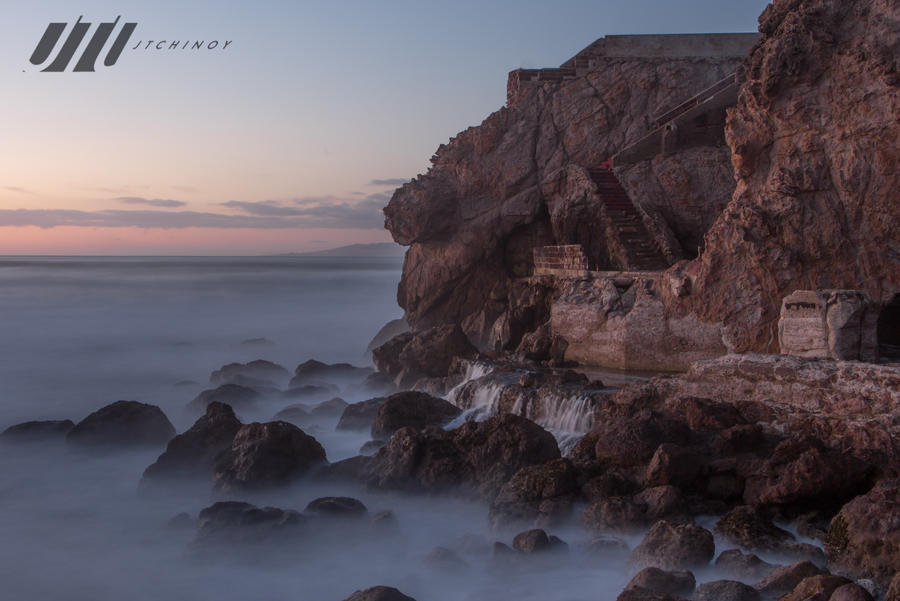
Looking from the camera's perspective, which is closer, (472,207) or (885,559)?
(885,559)

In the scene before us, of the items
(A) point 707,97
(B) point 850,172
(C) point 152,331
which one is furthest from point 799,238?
(C) point 152,331

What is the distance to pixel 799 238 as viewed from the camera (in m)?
11.9

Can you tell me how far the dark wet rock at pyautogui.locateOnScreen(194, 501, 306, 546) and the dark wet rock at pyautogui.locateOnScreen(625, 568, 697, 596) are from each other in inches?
161

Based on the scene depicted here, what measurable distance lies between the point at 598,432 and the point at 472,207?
1087 centimetres

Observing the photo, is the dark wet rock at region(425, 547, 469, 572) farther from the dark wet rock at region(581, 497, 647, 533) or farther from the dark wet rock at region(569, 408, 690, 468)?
the dark wet rock at region(569, 408, 690, 468)

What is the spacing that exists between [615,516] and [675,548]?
3.17 feet

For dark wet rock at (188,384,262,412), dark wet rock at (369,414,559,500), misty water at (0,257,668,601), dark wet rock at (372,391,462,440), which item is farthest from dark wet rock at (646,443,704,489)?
dark wet rock at (188,384,262,412)

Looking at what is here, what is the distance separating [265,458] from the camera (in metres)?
10.2

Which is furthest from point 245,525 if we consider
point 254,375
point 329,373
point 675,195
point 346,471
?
point 675,195

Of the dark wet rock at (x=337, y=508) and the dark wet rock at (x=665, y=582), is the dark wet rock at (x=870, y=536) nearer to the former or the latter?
the dark wet rock at (x=665, y=582)

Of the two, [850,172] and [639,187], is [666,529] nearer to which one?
[850,172]

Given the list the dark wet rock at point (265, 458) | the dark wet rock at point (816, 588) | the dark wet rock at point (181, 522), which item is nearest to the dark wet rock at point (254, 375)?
the dark wet rock at point (265, 458)

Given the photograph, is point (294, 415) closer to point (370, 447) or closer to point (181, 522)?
point (370, 447)

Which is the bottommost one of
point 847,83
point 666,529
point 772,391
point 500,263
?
point 666,529
